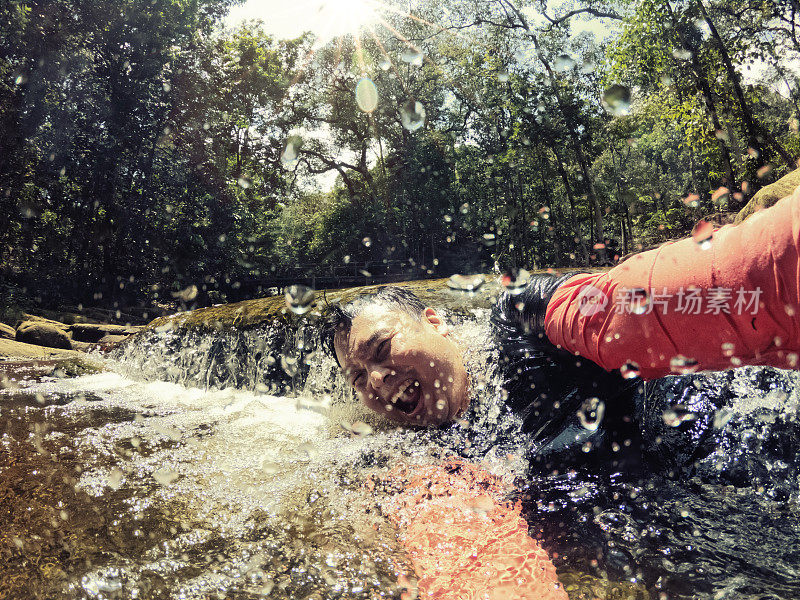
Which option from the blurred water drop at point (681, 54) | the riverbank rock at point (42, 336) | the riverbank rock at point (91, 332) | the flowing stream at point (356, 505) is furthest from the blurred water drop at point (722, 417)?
the riverbank rock at point (91, 332)

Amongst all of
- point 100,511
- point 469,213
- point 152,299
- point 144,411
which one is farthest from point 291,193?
point 100,511

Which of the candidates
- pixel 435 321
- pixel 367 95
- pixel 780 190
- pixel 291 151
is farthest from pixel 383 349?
pixel 291 151

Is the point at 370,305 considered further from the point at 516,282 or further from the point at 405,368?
the point at 516,282

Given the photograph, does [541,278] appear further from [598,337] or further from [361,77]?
[361,77]

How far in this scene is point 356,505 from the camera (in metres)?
2.28

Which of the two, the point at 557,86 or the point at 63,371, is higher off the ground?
the point at 557,86

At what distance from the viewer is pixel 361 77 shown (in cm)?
2820

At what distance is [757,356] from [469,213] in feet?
83.8

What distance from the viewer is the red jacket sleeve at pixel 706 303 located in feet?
3.94

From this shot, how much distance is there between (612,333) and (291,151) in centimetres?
3083

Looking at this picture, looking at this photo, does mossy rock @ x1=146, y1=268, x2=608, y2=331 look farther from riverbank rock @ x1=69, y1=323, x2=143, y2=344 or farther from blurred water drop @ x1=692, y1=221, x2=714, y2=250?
riverbank rock @ x1=69, y1=323, x2=143, y2=344

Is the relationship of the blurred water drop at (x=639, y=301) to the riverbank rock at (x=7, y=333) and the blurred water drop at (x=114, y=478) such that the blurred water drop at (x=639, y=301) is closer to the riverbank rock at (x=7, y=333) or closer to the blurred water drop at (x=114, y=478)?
the blurred water drop at (x=114, y=478)

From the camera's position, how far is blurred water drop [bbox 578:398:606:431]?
2.30m

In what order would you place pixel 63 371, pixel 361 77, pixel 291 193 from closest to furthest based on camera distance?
pixel 63 371 → pixel 361 77 → pixel 291 193
